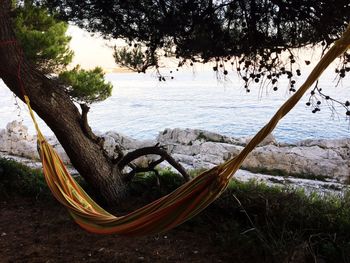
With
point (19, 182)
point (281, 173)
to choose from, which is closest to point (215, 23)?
point (19, 182)

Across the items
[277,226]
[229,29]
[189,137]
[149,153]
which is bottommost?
[189,137]

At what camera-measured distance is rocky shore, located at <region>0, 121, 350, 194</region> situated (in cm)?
717

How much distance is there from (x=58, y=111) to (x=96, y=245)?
29.7 inches

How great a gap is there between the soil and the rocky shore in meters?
4.08

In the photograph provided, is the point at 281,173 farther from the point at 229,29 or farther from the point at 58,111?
the point at 58,111

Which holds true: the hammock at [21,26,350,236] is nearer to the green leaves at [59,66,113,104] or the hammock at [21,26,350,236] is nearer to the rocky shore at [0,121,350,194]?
the green leaves at [59,66,113,104]

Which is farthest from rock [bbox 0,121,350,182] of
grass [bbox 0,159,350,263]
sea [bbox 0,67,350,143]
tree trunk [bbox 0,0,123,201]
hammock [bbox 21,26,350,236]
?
hammock [bbox 21,26,350,236]

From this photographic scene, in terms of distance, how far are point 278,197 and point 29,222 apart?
1458 mm

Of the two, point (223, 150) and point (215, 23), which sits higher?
point (215, 23)

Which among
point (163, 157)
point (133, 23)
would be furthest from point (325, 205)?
point (133, 23)

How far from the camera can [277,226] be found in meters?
1.91

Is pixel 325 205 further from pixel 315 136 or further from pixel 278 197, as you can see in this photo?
pixel 315 136

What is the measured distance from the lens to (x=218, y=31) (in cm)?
227

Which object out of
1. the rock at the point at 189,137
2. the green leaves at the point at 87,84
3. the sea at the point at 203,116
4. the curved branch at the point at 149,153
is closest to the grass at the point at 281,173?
the sea at the point at 203,116
